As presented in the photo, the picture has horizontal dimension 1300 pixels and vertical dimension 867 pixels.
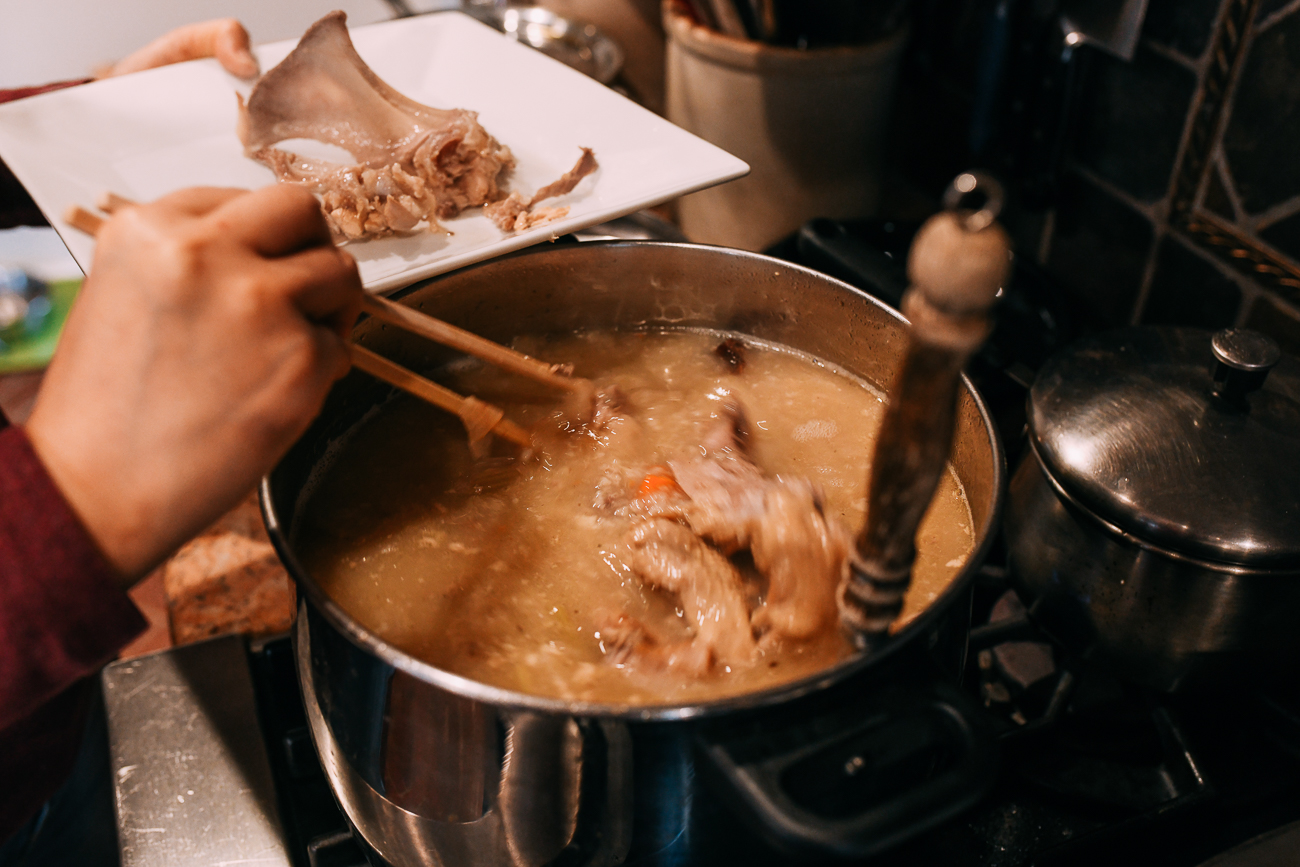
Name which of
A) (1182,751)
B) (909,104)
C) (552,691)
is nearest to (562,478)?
(552,691)

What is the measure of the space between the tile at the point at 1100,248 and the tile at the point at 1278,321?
18 centimetres

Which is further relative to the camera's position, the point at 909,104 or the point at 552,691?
the point at 909,104

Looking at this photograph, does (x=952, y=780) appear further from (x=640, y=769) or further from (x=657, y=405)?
(x=657, y=405)

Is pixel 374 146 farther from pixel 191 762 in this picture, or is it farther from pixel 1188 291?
pixel 1188 291

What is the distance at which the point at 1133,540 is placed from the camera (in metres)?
0.77

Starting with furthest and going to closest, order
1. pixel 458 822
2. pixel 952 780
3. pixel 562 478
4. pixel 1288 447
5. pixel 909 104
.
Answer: pixel 909 104 < pixel 562 478 < pixel 1288 447 < pixel 458 822 < pixel 952 780

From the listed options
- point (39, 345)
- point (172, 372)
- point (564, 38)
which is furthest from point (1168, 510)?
point (39, 345)

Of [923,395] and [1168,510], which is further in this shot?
[1168,510]

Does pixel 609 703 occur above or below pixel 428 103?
below

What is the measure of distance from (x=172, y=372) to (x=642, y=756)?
1.22 ft

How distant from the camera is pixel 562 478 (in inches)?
36.0

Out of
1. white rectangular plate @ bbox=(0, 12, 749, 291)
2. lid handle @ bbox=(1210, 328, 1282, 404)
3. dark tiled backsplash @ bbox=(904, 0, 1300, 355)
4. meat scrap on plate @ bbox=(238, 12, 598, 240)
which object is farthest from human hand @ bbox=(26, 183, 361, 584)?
dark tiled backsplash @ bbox=(904, 0, 1300, 355)

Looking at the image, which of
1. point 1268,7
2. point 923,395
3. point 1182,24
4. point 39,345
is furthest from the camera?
point 39,345

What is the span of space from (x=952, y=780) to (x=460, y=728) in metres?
0.29
